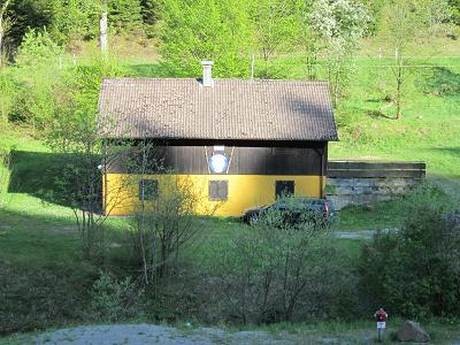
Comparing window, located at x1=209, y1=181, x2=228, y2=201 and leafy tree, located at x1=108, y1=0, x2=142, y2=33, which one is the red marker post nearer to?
window, located at x1=209, y1=181, x2=228, y2=201

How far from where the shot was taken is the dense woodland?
74.8 feet

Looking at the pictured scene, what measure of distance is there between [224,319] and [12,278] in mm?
7288

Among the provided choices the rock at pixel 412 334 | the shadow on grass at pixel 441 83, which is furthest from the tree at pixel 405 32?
the rock at pixel 412 334

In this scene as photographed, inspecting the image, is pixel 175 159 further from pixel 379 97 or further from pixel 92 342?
pixel 379 97

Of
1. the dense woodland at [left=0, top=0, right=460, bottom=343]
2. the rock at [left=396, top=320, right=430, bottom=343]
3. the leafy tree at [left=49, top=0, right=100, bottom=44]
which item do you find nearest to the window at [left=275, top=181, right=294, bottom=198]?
the dense woodland at [left=0, top=0, right=460, bottom=343]

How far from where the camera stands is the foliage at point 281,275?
21.9 metres

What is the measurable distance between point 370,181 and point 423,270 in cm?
1580

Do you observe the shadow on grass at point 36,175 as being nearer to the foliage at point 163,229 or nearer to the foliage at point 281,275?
the foliage at point 163,229

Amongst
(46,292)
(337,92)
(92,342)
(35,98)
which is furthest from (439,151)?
Result: (92,342)

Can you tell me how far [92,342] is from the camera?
1739cm

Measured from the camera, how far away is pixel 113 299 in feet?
76.2

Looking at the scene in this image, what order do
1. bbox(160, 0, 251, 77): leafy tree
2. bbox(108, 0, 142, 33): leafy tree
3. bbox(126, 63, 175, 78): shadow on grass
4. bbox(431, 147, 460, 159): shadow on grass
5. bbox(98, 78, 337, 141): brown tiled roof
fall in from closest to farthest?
bbox(98, 78, 337, 141): brown tiled roof → bbox(160, 0, 251, 77): leafy tree → bbox(431, 147, 460, 159): shadow on grass → bbox(126, 63, 175, 78): shadow on grass → bbox(108, 0, 142, 33): leafy tree

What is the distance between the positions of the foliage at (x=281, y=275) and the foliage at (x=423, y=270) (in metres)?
1.58

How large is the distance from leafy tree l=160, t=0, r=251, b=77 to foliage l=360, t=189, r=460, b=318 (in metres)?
26.1
